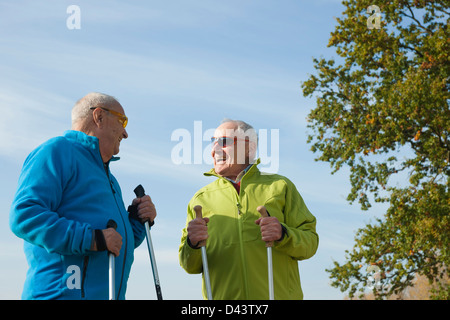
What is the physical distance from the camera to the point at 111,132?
4367 millimetres

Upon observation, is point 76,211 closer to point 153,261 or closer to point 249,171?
point 153,261

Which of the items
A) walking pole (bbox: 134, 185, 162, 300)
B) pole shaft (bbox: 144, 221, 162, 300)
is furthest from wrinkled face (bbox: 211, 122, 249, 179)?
pole shaft (bbox: 144, 221, 162, 300)

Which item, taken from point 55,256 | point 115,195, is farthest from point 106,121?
point 55,256

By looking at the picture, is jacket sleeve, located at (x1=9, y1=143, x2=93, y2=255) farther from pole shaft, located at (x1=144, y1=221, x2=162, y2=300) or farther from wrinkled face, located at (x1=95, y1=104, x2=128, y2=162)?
pole shaft, located at (x1=144, y1=221, x2=162, y2=300)

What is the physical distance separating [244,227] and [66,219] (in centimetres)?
153

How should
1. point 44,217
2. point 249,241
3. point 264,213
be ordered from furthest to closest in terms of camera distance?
point 249,241, point 264,213, point 44,217

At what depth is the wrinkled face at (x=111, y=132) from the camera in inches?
171

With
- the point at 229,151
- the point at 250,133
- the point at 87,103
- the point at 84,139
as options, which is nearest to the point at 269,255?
the point at 229,151

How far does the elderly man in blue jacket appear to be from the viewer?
3.63 m

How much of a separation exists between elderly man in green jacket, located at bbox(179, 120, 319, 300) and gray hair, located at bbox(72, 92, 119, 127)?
1.06 metres
